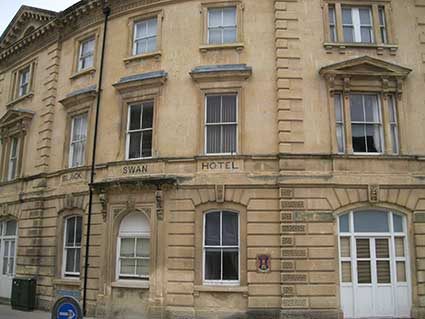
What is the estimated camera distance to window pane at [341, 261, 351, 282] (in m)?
14.3

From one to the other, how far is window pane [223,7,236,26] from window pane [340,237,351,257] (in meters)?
8.82

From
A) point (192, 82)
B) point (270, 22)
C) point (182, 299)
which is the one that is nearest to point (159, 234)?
point (182, 299)

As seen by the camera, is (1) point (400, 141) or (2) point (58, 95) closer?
(1) point (400, 141)

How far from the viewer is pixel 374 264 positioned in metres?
14.5

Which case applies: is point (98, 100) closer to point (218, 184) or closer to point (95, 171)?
point (95, 171)

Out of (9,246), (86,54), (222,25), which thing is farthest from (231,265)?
(9,246)

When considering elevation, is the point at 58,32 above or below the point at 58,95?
above

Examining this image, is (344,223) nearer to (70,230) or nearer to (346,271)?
(346,271)

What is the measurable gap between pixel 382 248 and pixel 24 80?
19092 millimetres

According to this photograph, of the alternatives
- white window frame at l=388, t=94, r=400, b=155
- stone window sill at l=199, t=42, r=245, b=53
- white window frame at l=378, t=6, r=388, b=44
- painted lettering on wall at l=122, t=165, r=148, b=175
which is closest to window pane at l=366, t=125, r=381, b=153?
white window frame at l=388, t=94, r=400, b=155

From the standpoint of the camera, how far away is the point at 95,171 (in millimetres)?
17266

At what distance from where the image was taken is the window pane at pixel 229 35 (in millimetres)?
16641

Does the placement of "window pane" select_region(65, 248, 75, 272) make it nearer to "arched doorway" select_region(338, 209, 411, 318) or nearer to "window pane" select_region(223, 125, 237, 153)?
"window pane" select_region(223, 125, 237, 153)

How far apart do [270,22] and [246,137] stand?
4.46 m
